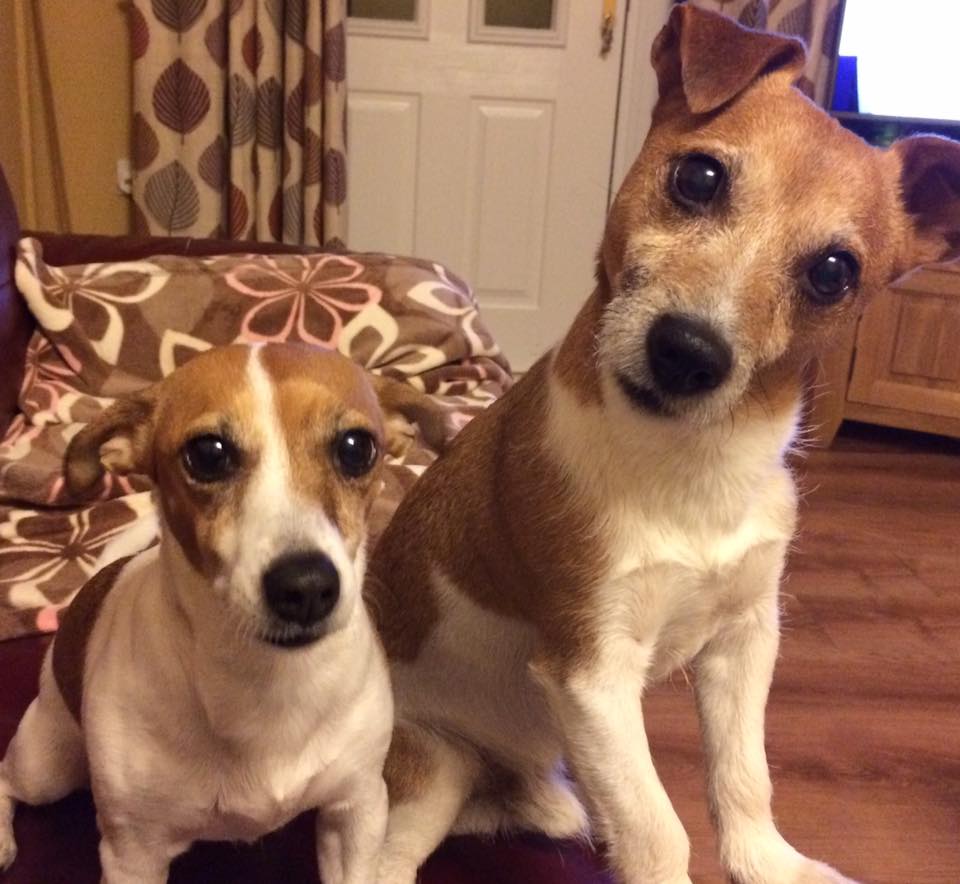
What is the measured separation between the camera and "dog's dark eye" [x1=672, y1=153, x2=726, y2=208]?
3.43 ft

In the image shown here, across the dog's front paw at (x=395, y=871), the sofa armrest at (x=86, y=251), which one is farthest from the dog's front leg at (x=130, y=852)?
the sofa armrest at (x=86, y=251)

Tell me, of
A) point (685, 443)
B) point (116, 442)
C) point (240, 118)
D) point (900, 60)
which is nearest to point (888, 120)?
point (900, 60)

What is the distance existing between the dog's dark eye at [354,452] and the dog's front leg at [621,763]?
1.00ft

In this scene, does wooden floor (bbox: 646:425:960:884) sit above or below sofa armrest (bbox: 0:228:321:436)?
below

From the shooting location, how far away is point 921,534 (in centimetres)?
296

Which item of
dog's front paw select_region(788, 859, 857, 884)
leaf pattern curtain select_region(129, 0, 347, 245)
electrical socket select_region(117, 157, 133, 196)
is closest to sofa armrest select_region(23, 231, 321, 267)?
leaf pattern curtain select_region(129, 0, 347, 245)

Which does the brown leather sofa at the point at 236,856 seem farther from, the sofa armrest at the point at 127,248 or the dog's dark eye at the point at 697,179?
the sofa armrest at the point at 127,248

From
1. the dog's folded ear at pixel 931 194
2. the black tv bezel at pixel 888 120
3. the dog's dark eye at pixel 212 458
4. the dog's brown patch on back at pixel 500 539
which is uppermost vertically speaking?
the dog's folded ear at pixel 931 194

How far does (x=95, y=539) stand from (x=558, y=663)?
96 cm

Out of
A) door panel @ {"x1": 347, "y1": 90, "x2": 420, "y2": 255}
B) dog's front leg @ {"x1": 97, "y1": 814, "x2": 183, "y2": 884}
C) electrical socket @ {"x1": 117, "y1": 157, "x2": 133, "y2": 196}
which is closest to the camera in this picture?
dog's front leg @ {"x1": 97, "y1": 814, "x2": 183, "y2": 884}

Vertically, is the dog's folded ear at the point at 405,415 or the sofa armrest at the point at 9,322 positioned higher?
the dog's folded ear at the point at 405,415

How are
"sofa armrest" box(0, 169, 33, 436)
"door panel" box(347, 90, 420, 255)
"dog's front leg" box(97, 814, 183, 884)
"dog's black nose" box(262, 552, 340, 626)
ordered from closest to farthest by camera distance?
"dog's black nose" box(262, 552, 340, 626) → "dog's front leg" box(97, 814, 183, 884) → "sofa armrest" box(0, 169, 33, 436) → "door panel" box(347, 90, 420, 255)

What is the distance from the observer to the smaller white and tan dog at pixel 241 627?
36.3 inches

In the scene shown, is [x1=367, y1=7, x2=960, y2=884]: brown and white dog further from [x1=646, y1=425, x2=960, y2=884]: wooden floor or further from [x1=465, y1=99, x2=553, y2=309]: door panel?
[x1=465, y1=99, x2=553, y2=309]: door panel
